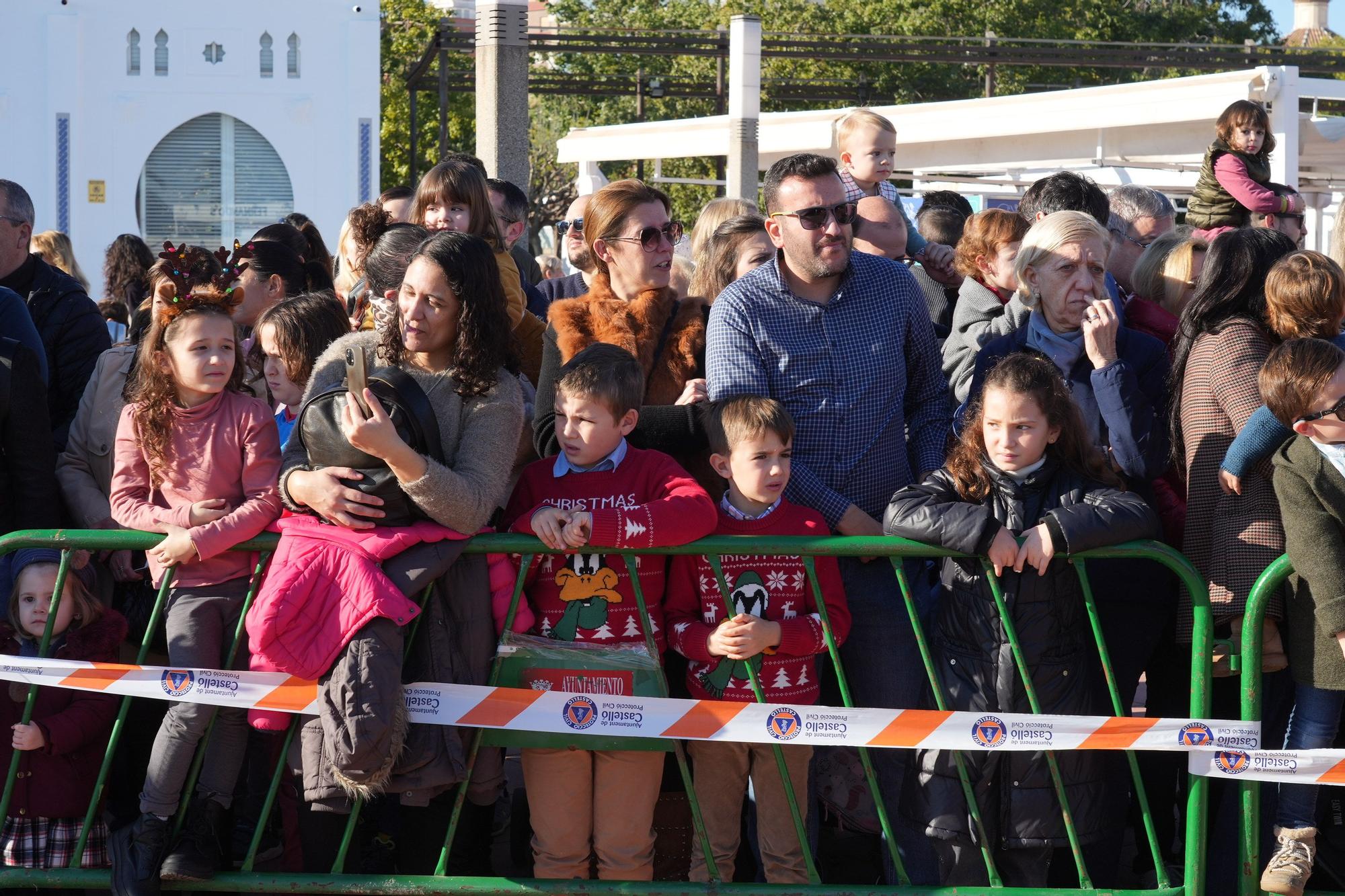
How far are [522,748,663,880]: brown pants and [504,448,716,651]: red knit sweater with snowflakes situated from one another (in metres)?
0.35

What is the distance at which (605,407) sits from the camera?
3820mm

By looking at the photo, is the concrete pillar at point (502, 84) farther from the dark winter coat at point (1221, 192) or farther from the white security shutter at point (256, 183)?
the white security shutter at point (256, 183)

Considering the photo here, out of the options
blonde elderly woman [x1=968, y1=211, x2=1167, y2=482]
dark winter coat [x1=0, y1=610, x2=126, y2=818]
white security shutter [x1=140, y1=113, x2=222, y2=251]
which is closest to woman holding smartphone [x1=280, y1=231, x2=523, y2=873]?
dark winter coat [x1=0, y1=610, x2=126, y2=818]

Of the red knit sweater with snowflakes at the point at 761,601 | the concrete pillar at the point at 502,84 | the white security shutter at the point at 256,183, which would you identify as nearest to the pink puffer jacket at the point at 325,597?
the red knit sweater with snowflakes at the point at 761,601

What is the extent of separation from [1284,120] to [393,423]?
432 inches

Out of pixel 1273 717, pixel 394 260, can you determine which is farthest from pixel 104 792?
pixel 1273 717

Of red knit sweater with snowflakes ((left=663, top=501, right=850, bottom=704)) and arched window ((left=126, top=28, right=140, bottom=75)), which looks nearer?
red knit sweater with snowflakes ((left=663, top=501, right=850, bottom=704))

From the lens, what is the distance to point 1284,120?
39.9 feet

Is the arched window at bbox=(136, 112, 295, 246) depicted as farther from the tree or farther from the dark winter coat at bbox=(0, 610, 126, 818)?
the dark winter coat at bbox=(0, 610, 126, 818)

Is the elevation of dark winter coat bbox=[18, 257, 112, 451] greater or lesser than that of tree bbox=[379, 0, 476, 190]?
lesser

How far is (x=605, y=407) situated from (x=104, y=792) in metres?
1.93

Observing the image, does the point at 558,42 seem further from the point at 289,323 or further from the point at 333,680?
the point at 333,680

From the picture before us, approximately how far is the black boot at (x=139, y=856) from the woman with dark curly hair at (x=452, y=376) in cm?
97

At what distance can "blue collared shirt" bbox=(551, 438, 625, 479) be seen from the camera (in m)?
3.93
